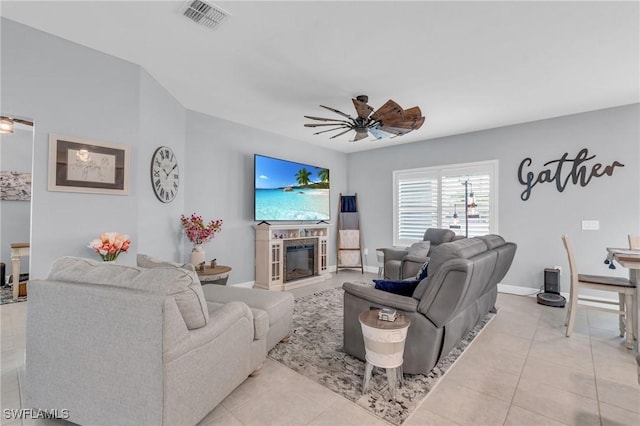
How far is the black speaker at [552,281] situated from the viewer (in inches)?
165

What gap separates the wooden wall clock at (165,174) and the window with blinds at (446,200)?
165 inches

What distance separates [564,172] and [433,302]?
3847mm

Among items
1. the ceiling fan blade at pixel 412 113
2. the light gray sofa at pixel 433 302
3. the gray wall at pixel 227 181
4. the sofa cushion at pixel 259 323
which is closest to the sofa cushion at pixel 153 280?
the sofa cushion at pixel 259 323

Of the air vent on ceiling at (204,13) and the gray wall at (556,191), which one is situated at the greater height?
the air vent on ceiling at (204,13)

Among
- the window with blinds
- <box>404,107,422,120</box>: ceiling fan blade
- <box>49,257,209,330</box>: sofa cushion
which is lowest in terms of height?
<box>49,257,209,330</box>: sofa cushion

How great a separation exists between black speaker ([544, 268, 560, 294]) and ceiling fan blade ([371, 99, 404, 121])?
3.31m

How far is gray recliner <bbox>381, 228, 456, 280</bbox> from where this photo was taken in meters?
4.02

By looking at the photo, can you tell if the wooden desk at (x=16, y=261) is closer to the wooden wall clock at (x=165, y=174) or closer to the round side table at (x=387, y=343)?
the wooden wall clock at (x=165, y=174)

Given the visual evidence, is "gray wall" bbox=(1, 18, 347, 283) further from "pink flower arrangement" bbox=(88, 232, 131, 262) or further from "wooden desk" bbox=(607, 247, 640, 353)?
"wooden desk" bbox=(607, 247, 640, 353)

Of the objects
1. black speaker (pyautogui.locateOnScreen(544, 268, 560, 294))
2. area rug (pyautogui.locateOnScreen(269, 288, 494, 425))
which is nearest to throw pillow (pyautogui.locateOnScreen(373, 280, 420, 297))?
area rug (pyautogui.locateOnScreen(269, 288, 494, 425))

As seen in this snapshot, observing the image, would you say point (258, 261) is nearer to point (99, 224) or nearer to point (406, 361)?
point (99, 224)

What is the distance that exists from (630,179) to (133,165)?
6.16 metres

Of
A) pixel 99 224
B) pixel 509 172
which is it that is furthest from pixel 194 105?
pixel 509 172

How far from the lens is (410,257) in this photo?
13.4 ft
